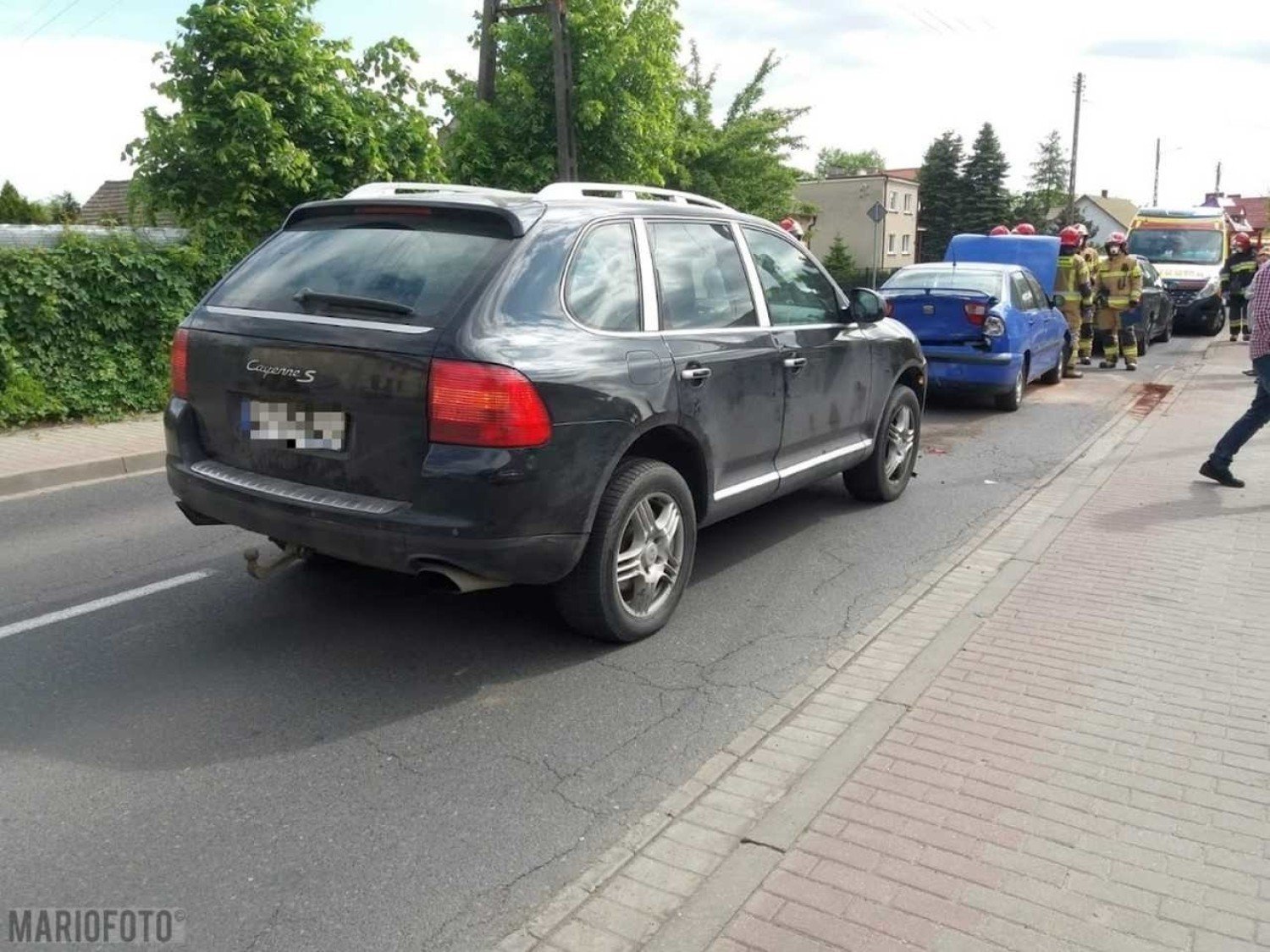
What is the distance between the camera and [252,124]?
37.6 feet

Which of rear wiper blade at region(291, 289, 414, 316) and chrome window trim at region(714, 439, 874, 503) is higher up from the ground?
rear wiper blade at region(291, 289, 414, 316)

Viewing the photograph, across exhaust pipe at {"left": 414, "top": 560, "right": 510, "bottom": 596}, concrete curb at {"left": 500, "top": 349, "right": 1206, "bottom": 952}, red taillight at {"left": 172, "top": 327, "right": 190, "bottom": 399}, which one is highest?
red taillight at {"left": 172, "top": 327, "right": 190, "bottom": 399}

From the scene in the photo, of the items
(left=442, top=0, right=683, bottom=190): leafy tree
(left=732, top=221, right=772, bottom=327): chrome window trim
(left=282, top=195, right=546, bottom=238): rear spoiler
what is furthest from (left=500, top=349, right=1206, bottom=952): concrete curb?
(left=442, top=0, right=683, bottom=190): leafy tree

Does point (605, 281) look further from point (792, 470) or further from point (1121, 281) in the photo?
point (1121, 281)

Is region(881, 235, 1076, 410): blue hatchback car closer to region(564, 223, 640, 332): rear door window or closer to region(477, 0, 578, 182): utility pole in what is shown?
region(477, 0, 578, 182): utility pole

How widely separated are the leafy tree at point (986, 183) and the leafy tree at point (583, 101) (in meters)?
53.3

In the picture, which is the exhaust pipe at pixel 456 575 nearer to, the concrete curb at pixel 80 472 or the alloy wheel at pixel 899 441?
the alloy wheel at pixel 899 441

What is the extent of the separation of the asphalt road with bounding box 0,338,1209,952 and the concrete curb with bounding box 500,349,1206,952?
11 centimetres

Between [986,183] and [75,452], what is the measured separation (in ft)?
221

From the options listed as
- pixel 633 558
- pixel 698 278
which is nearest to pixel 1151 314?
pixel 698 278

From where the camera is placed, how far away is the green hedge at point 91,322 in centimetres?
957

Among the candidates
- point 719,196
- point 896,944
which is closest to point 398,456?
point 896,944

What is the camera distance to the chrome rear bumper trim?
3.92m

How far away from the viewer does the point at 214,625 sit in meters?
4.78
